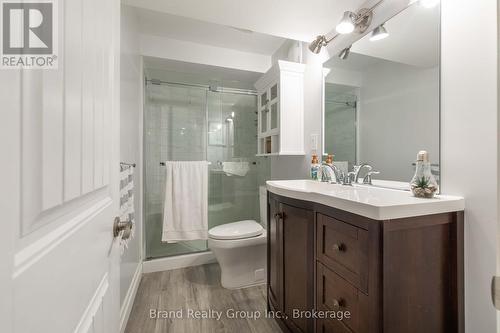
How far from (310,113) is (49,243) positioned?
1.84m

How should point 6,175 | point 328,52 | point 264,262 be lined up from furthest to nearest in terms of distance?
point 264,262, point 328,52, point 6,175

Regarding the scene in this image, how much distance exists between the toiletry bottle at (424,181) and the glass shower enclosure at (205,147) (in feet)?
5.67

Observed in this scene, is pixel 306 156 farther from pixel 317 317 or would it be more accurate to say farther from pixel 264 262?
pixel 317 317

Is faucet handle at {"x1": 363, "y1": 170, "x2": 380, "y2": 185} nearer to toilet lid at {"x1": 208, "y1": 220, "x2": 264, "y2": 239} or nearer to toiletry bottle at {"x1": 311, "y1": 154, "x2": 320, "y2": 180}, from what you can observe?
toiletry bottle at {"x1": 311, "y1": 154, "x2": 320, "y2": 180}

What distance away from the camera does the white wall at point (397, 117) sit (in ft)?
3.32

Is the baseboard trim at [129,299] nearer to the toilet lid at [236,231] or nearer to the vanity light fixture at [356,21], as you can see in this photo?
the toilet lid at [236,231]

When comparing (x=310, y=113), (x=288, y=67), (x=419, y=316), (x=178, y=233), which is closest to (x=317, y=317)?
(x=419, y=316)

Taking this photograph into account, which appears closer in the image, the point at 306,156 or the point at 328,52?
the point at 328,52

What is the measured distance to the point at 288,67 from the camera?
186 cm

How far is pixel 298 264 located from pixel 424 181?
70cm

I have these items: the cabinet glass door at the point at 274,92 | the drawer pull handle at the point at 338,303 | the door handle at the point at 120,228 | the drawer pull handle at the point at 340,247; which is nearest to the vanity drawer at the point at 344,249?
the drawer pull handle at the point at 340,247

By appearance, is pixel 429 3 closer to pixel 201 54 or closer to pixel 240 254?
pixel 201 54

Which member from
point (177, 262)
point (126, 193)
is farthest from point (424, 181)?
point (177, 262)

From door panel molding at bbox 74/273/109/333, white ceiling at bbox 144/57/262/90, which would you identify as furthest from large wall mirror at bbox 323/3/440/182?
door panel molding at bbox 74/273/109/333
